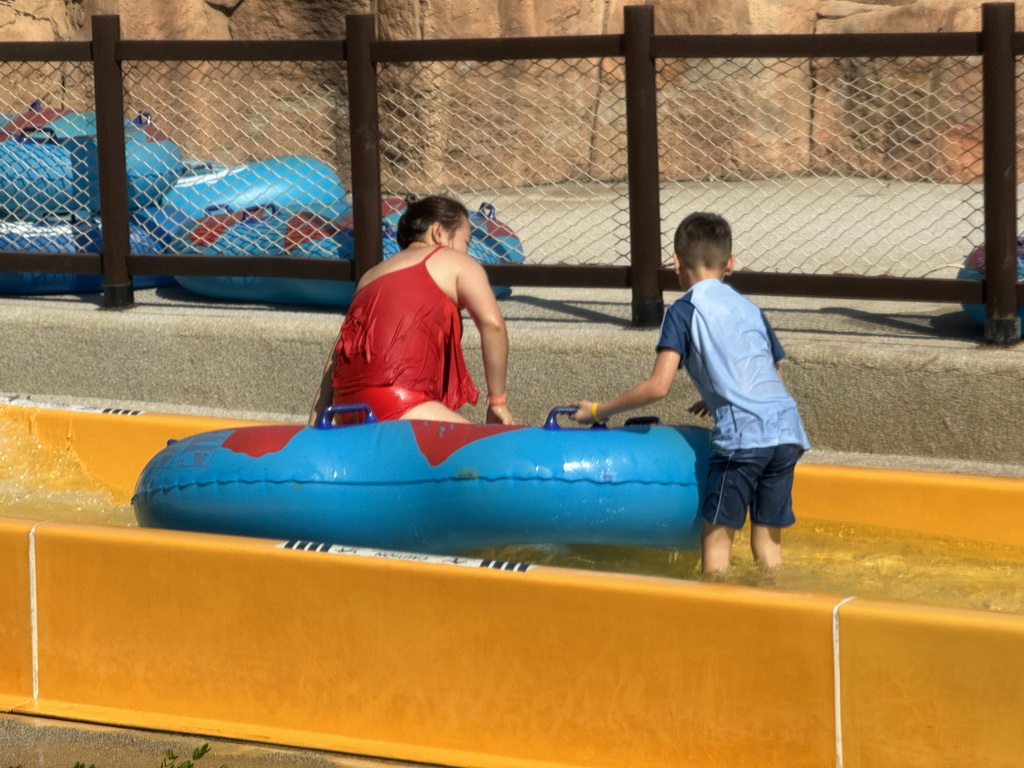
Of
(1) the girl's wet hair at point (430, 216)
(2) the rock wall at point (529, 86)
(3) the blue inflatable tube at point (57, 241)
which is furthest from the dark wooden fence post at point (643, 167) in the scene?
(2) the rock wall at point (529, 86)

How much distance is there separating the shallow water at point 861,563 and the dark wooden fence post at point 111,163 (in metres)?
3.49

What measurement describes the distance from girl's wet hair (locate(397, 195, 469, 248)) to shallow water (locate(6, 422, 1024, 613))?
3.71ft

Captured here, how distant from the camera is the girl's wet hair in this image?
478 cm

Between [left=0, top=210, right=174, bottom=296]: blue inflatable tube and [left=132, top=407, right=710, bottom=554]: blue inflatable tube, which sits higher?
[left=0, top=210, right=174, bottom=296]: blue inflatable tube

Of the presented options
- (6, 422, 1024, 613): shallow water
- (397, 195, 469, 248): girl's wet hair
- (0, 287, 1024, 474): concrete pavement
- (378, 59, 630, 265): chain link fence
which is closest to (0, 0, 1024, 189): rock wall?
(378, 59, 630, 265): chain link fence

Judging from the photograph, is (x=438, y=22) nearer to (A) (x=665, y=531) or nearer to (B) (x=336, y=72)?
(B) (x=336, y=72)

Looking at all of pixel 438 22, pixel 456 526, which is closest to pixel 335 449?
pixel 456 526

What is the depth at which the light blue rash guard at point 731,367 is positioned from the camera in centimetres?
388

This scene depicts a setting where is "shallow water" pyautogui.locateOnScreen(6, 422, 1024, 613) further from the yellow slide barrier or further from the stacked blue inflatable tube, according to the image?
the stacked blue inflatable tube

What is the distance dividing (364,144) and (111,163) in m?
1.41

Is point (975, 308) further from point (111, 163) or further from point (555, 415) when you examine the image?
point (111, 163)

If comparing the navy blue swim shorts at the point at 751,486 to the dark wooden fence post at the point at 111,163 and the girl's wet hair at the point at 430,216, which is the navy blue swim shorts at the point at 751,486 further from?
the dark wooden fence post at the point at 111,163

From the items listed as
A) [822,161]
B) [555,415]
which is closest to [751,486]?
[555,415]

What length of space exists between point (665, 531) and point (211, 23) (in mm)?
11033
